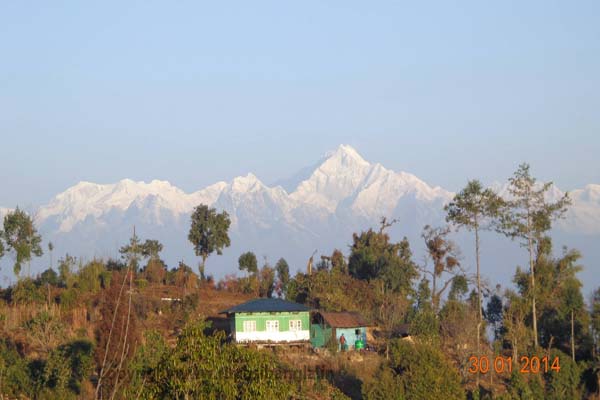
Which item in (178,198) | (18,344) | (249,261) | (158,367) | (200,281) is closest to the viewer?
(158,367)

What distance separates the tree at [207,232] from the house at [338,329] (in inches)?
476

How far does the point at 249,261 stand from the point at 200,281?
12.4 feet

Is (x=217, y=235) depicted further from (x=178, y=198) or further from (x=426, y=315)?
(x=178, y=198)

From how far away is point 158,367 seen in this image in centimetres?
1488

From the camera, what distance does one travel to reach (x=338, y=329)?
33.9 metres

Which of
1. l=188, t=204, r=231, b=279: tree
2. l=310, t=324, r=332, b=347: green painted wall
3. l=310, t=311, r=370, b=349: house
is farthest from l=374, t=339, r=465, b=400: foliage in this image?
l=188, t=204, r=231, b=279: tree

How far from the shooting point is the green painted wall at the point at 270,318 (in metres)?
33.4

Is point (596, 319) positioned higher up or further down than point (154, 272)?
further down

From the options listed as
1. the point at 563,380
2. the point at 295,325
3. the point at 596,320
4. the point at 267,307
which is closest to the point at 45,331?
the point at 267,307

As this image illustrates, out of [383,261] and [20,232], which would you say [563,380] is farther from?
[20,232]

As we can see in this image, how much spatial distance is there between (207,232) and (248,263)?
9.60ft

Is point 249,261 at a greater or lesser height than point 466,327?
greater

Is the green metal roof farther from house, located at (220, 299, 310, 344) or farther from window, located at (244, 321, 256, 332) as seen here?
window, located at (244, 321, 256, 332)

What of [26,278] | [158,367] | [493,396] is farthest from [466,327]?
[158,367]
